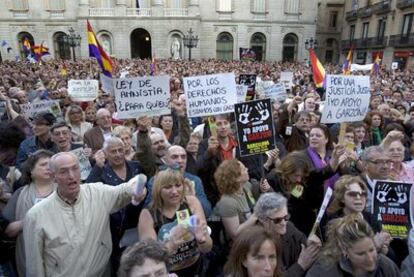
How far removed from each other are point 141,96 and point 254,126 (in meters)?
1.98

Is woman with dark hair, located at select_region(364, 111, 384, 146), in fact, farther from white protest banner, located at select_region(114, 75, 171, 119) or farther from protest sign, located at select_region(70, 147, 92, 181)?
protest sign, located at select_region(70, 147, 92, 181)

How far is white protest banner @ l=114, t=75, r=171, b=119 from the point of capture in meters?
5.11

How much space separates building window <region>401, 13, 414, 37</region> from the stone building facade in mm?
11874

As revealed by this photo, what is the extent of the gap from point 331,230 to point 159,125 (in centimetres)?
397

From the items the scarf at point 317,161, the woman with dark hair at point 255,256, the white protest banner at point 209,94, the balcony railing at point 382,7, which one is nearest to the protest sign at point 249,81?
the white protest banner at point 209,94

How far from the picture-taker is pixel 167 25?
122ft

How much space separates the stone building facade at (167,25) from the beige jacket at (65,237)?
3598cm

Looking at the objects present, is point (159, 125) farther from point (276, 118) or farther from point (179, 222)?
point (179, 222)

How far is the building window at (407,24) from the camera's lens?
1136 inches

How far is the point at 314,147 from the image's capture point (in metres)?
4.04

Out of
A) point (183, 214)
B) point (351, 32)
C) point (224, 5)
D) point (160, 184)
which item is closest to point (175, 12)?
point (224, 5)

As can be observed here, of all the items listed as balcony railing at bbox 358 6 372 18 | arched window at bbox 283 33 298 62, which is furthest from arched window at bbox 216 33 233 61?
balcony railing at bbox 358 6 372 18

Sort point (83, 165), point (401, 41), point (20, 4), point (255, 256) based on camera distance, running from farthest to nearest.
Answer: point (20, 4)
point (401, 41)
point (83, 165)
point (255, 256)

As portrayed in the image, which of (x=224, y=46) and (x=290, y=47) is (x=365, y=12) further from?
(x=224, y=46)
